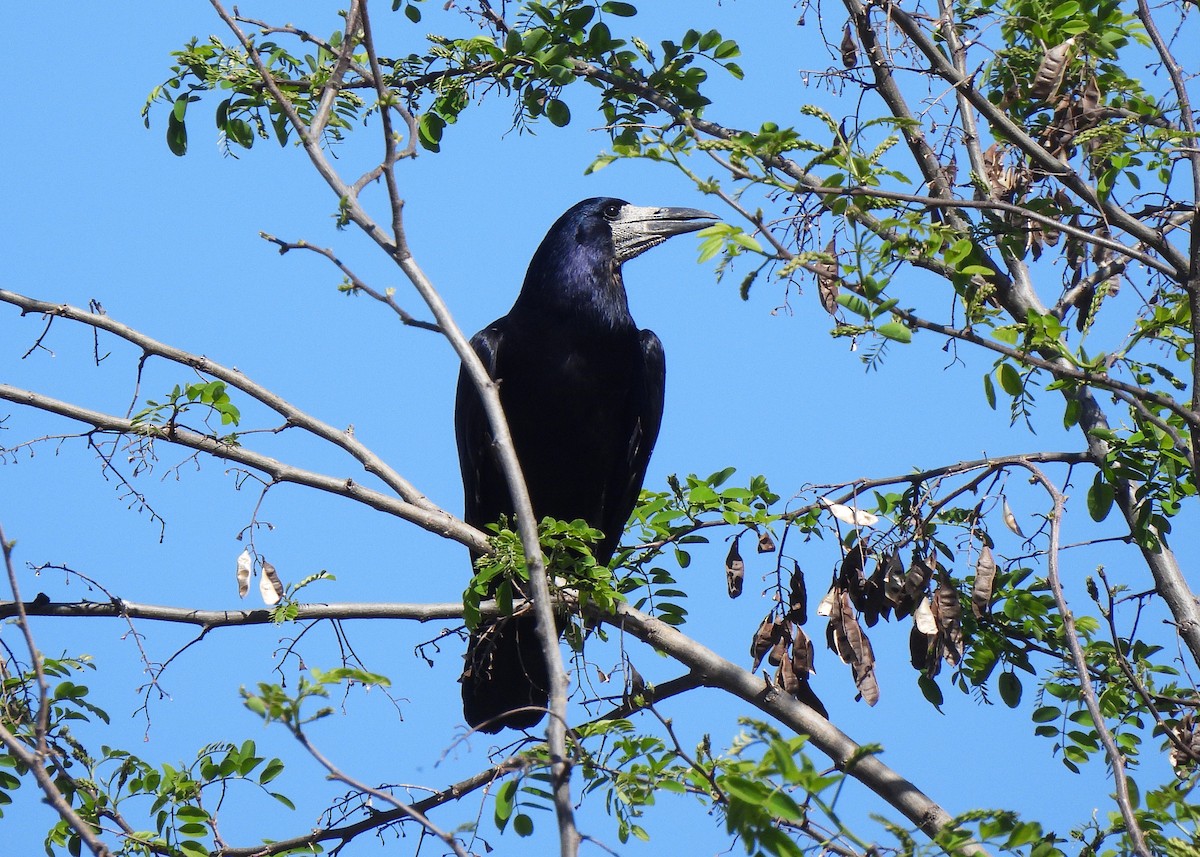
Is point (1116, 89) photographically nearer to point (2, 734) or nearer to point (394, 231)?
point (394, 231)

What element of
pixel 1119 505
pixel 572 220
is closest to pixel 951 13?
pixel 1119 505

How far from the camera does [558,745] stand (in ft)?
6.79

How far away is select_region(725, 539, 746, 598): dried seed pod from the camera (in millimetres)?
3605

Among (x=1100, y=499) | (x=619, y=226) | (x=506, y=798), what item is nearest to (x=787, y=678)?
(x=1100, y=499)

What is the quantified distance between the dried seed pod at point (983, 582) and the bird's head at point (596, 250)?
2.17 metres

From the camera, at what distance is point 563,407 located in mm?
4922

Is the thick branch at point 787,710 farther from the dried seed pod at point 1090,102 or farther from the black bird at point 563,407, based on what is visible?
the dried seed pod at point 1090,102

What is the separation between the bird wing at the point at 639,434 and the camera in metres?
5.16

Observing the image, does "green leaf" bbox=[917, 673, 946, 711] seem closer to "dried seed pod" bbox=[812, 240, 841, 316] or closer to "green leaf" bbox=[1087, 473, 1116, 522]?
"green leaf" bbox=[1087, 473, 1116, 522]

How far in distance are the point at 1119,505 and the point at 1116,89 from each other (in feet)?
3.97

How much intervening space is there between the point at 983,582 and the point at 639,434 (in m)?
2.11

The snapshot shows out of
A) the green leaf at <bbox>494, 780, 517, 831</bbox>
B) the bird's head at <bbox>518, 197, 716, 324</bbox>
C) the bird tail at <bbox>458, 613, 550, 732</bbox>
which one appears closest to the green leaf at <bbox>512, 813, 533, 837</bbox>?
the green leaf at <bbox>494, 780, 517, 831</bbox>

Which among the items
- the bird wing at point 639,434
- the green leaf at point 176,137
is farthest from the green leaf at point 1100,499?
the green leaf at point 176,137

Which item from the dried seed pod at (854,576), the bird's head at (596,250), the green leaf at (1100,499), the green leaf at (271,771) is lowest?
the green leaf at (271,771)
